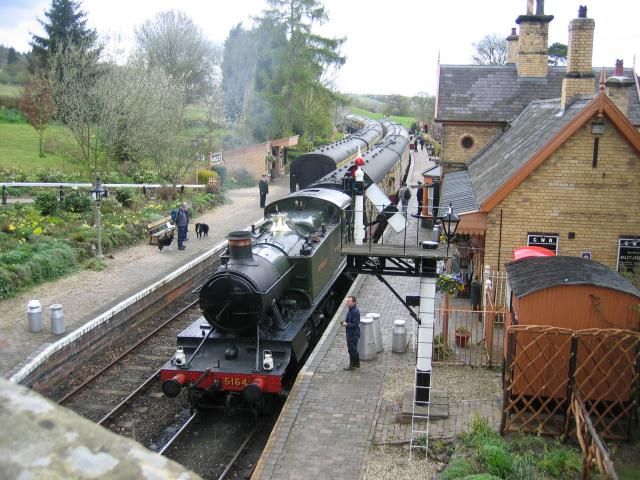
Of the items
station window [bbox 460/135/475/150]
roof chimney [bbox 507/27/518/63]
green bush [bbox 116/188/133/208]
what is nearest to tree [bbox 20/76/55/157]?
green bush [bbox 116/188/133/208]

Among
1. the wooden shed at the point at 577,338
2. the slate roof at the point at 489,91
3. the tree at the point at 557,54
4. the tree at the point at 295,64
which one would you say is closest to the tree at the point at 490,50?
the tree at the point at 557,54

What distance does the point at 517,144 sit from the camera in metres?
16.9

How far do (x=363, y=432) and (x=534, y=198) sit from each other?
23.3 ft

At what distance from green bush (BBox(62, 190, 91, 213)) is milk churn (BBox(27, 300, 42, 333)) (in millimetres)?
Result: 8815

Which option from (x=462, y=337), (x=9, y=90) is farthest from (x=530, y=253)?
(x=9, y=90)

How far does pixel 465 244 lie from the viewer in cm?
1772

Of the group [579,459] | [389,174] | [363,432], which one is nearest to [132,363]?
[363,432]

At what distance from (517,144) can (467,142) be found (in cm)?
562

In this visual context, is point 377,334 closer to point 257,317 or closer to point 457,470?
point 257,317

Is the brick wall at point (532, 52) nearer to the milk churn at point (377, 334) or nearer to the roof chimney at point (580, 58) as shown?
the roof chimney at point (580, 58)

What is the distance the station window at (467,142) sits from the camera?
73.2ft

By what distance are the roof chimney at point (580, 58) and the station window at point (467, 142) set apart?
19.8ft

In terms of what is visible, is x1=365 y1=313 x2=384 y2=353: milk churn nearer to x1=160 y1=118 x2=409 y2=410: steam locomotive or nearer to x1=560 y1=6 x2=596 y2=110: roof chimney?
x1=160 y1=118 x2=409 y2=410: steam locomotive

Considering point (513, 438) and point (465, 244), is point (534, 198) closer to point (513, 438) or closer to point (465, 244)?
point (465, 244)
